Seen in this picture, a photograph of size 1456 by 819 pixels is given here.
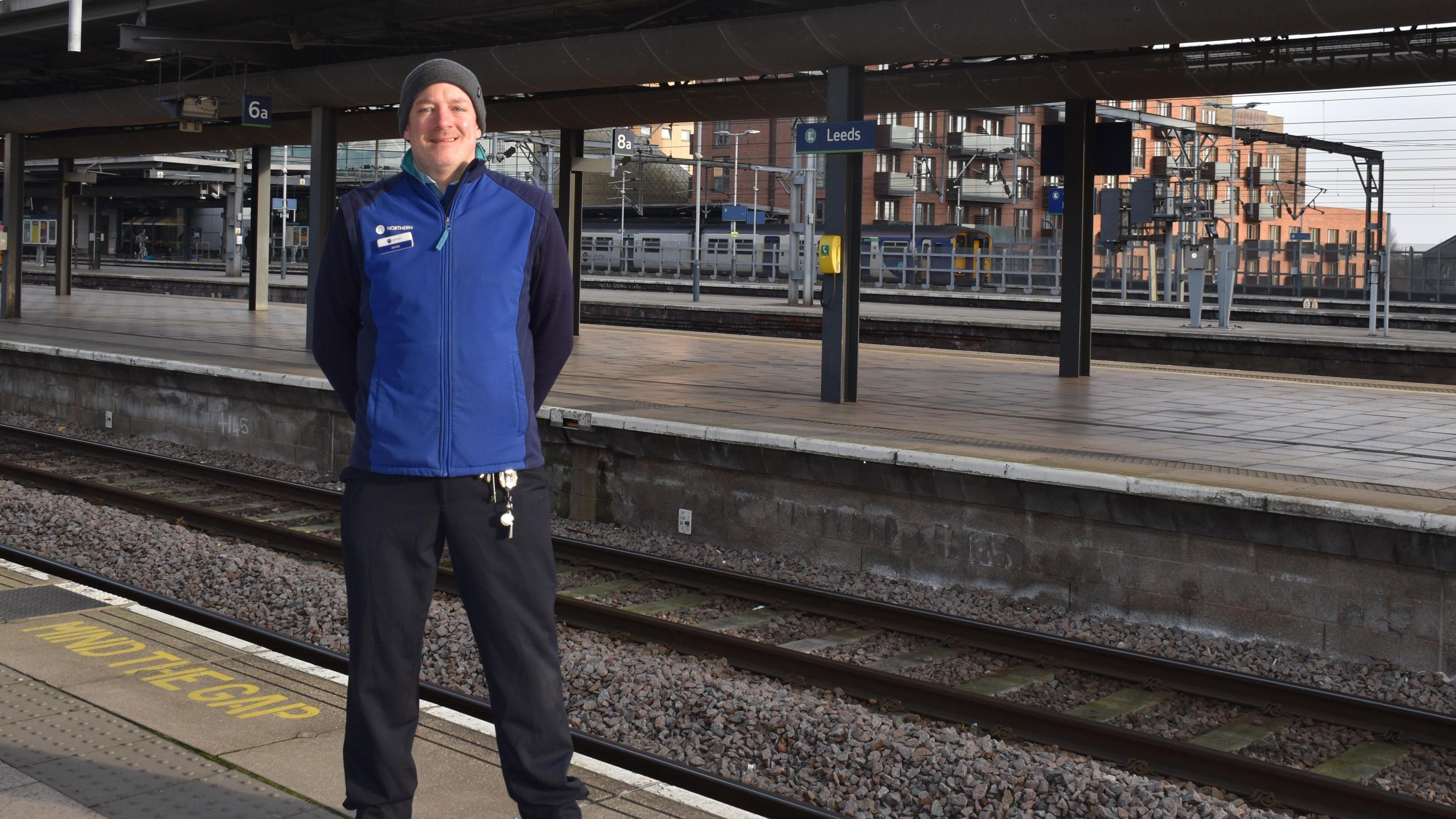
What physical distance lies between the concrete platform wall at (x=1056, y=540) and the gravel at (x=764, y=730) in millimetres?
2205

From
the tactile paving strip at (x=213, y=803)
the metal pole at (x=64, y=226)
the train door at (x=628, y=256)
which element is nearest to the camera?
the tactile paving strip at (x=213, y=803)

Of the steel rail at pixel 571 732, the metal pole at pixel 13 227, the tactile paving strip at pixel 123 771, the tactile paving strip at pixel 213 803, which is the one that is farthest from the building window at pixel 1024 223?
the tactile paving strip at pixel 213 803

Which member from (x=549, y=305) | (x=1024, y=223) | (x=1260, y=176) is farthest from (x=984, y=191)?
(x=549, y=305)

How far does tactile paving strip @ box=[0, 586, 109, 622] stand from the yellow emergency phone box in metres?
6.87

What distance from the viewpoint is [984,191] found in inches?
2734

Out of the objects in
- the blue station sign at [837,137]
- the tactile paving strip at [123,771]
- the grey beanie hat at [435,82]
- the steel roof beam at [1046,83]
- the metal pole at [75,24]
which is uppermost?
the metal pole at [75,24]

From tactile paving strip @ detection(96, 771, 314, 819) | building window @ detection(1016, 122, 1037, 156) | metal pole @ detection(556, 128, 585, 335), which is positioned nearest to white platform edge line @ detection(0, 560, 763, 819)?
tactile paving strip @ detection(96, 771, 314, 819)

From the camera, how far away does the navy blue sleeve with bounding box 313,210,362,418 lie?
2949 mm

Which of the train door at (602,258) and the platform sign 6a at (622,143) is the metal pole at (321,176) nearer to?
the platform sign 6a at (622,143)

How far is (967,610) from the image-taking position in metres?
7.85

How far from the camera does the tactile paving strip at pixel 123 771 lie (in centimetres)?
364

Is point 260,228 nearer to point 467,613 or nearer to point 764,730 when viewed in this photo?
point 764,730

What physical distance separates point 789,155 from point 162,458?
61.1 m

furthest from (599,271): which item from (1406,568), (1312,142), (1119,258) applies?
(1406,568)
